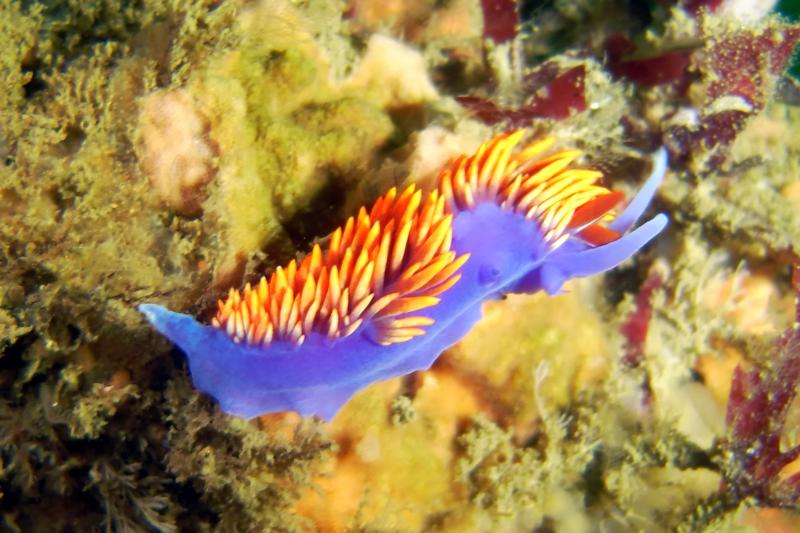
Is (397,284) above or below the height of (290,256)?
below

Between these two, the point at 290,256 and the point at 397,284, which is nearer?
the point at 397,284

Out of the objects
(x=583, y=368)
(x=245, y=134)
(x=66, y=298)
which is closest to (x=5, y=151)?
(x=66, y=298)

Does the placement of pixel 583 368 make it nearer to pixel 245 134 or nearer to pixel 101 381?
pixel 245 134

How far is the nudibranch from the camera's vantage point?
101 inches

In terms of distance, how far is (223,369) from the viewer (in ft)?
8.41

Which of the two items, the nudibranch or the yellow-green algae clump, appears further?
the yellow-green algae clump

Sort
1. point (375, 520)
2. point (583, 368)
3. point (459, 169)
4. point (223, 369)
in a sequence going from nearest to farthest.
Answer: point (223, 369) → point (459, 169) → point (375, 520) → point (583, 368)

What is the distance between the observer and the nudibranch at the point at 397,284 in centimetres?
256

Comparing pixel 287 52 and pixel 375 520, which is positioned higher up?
pixel 287 52

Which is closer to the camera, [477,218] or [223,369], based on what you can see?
[223,369]

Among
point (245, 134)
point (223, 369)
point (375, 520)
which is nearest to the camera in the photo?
point (223, 369)

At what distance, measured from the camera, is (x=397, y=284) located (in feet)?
8.58

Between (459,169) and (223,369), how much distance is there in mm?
1415

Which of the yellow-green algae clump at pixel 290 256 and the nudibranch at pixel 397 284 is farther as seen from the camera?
the yellow-green algae clump at pixel 290 256
